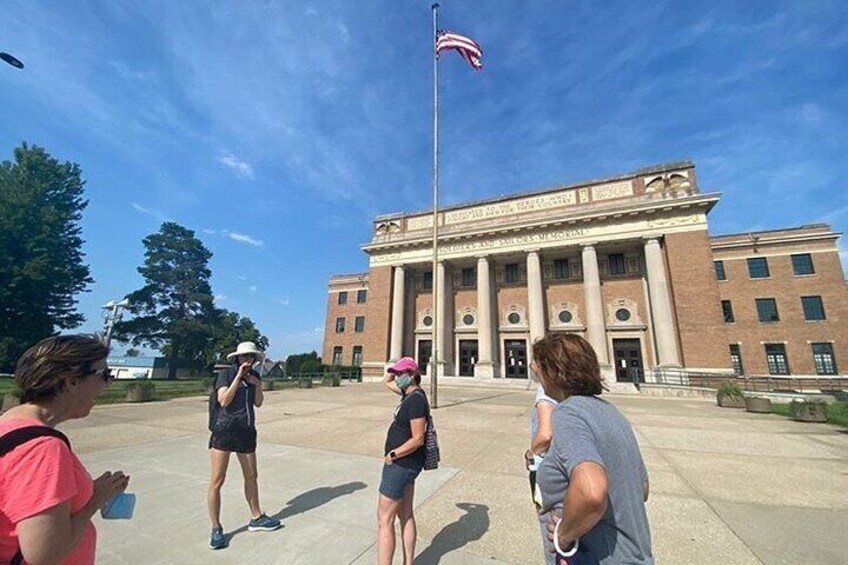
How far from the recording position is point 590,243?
101ft

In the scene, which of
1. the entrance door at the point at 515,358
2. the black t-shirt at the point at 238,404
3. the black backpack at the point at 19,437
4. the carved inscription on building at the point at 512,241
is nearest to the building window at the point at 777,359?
the carved inscription on building at the point at 512,241

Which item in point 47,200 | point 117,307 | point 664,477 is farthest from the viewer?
point 47,200

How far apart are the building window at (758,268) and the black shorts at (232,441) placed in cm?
4624

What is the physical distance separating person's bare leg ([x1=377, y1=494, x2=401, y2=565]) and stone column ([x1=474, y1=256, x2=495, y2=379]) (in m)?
29.2

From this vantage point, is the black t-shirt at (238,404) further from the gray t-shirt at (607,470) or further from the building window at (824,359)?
the building window at (824,359)

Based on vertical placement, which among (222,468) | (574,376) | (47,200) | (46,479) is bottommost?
(222,468)

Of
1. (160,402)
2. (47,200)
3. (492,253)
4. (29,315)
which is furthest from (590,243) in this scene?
(47,200)

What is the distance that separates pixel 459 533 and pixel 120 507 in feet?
10.9

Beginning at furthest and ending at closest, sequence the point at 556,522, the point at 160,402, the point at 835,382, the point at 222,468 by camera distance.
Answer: the point at 835,382, the point at 160,402, the point at 222,468, the point at 556,522

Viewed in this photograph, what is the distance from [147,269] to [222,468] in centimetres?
5427

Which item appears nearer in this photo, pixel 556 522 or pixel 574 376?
pixel 556 522

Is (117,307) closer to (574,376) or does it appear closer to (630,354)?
(574,376)

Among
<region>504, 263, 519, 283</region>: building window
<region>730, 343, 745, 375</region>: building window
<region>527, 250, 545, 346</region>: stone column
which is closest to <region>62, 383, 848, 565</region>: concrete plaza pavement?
<region>527, 250, 545, 346</region>: stone column

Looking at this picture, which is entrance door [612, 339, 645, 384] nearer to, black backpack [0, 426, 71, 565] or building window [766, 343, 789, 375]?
building window [766, 343, 789, 375]
